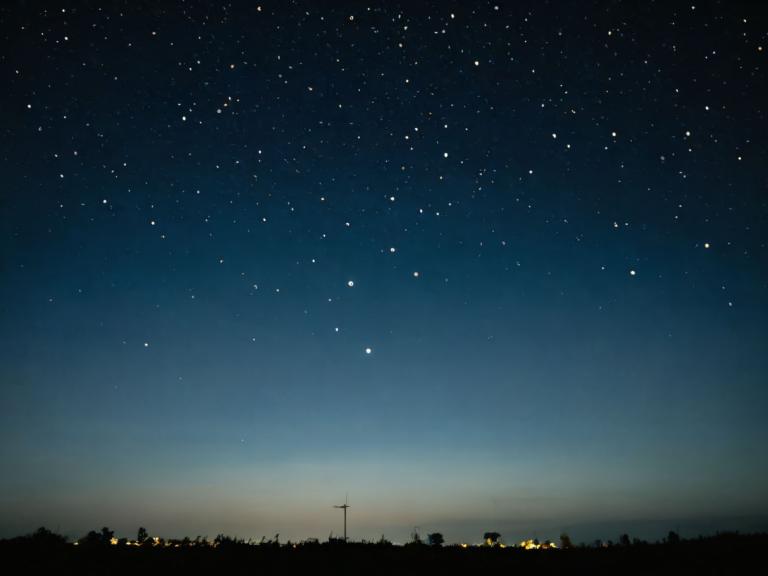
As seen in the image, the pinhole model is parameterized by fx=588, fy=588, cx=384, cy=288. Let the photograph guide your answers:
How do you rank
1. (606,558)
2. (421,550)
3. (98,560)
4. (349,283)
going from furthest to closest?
1. (349,283)
2. (421,550)
3. (606,558)
4. (98,560)

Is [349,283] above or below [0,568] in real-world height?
above

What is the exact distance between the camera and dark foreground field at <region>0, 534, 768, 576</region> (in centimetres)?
855

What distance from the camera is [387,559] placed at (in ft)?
31.9

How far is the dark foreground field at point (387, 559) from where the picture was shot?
8.55 meters

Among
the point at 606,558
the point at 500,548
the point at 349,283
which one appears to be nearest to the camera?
the point at 606,558

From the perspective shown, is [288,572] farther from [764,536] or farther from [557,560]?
[764,536]

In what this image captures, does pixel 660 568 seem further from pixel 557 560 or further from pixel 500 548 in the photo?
pixel 500 548

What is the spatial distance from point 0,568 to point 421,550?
6644mm

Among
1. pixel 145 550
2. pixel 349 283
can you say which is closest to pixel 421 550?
pixel 145 550

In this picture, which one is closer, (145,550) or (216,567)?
(216,567)

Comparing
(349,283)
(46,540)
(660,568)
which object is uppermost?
(349,283)

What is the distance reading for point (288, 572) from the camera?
→ 8.59 m

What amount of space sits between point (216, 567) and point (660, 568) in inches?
258

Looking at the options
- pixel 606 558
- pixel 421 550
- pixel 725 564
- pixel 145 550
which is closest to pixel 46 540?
pixel 145 550
